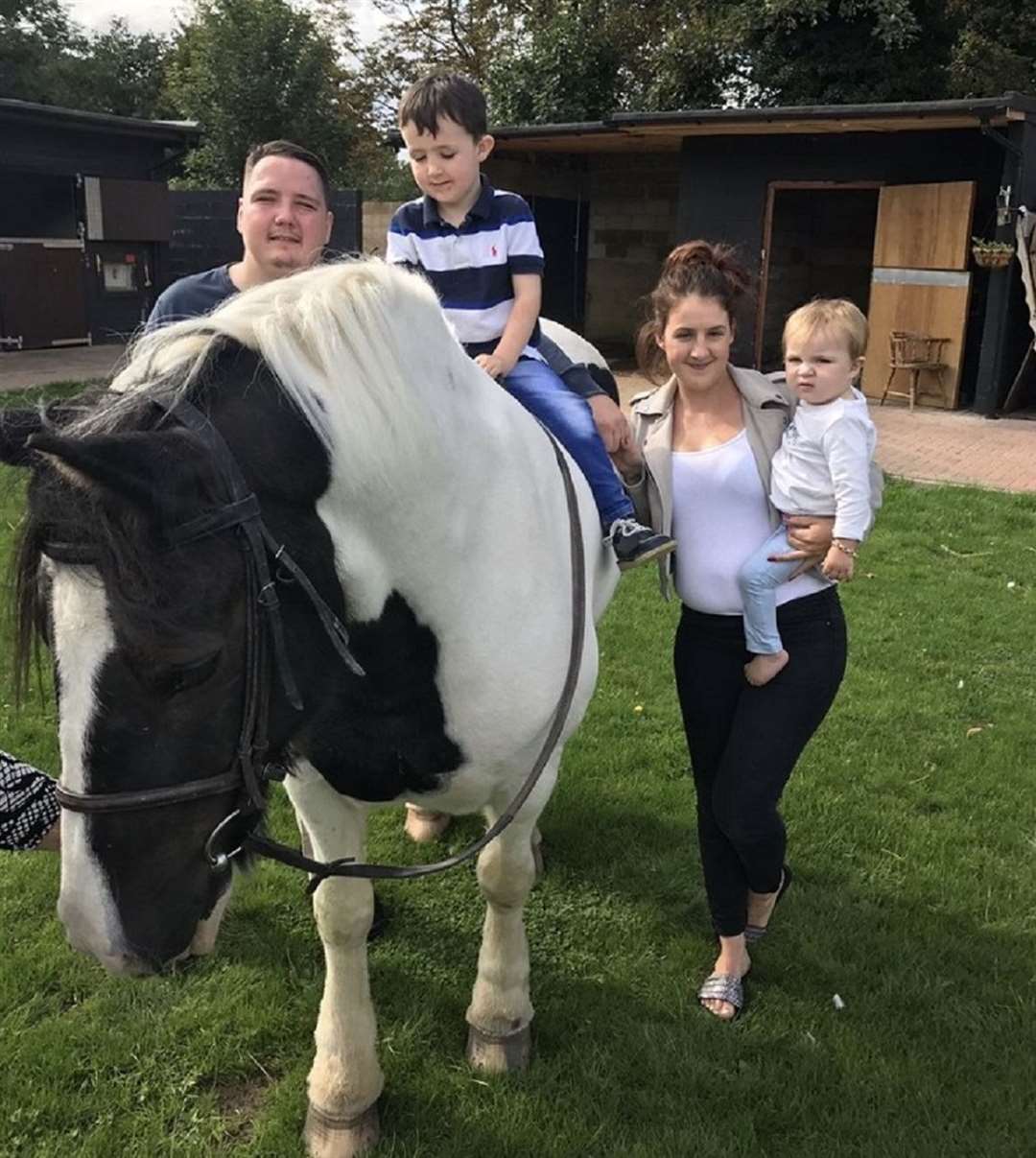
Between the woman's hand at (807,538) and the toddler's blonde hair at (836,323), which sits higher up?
the toddler's blonde hair at (836,323)

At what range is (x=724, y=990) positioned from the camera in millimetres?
2770

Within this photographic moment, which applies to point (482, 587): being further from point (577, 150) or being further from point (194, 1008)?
point (577, 150)

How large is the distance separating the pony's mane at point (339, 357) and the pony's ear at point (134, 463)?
3.8 inches

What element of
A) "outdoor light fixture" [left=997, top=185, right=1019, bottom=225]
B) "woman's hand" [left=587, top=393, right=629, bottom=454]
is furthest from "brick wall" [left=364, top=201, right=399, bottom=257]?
"woman's hand" [left=587, top=393, right=629, bottom=454]

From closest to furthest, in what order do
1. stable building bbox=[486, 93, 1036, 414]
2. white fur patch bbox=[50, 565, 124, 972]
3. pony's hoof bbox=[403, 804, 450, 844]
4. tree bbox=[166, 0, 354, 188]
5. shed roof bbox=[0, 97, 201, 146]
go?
white fur patch bbox=[50, 565, 124, 972]
pony's hoof bbox=[403, 804, 450, 844]
stable building bbox=[486, 93, 1036, 414]
shed roof bbox=[0, 97, 201, 146]
tree bbox=[166, 0, 354, 188]

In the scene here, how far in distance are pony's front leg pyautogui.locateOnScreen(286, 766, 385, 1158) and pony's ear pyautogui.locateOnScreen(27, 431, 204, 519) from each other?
1.04 meters

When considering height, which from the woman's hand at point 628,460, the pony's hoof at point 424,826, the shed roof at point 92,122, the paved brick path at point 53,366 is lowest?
the pony's hoof at point 424,826

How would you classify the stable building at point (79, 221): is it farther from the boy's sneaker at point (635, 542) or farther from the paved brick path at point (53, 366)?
the boy's sneaker at point (635, 542)

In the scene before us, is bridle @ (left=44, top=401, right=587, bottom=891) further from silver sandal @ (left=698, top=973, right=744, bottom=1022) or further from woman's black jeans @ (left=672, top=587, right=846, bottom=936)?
silver sandal @ (left=698, top=973, right=744, bottom=1022)

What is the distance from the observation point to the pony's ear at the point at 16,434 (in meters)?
1.30

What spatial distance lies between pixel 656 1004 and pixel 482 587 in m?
1.53

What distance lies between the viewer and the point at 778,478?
2.44m

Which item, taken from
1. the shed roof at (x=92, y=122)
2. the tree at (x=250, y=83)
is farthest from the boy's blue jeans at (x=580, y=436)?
the tree at (x=250, y=83)

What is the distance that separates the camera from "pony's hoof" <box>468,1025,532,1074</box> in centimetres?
253
